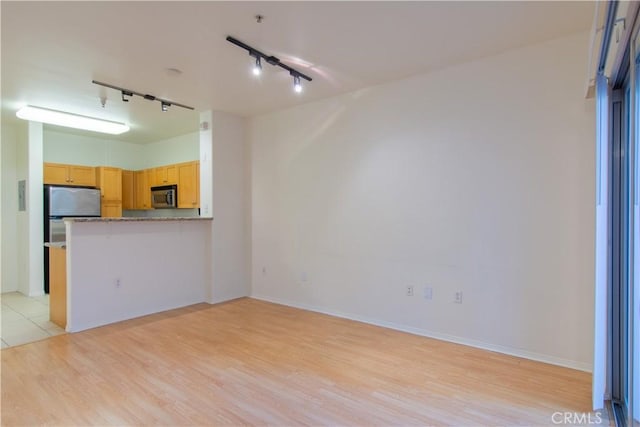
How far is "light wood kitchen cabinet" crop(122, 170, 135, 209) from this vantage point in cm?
678

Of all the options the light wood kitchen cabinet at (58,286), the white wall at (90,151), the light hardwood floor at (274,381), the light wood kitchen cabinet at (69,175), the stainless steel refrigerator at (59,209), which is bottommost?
the light hardwood floor at (274,381)

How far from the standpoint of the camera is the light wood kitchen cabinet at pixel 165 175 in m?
6.04

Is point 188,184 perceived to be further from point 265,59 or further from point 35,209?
point 265,59

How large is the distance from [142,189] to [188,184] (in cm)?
156

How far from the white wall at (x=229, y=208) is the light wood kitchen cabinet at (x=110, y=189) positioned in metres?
2.78

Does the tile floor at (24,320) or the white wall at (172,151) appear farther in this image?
the white wall at (172,151)

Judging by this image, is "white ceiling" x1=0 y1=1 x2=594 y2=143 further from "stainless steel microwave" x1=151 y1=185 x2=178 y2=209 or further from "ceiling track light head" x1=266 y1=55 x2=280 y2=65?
"stainless steel microwave" x1=151 y1=185 x2=178 y2=209

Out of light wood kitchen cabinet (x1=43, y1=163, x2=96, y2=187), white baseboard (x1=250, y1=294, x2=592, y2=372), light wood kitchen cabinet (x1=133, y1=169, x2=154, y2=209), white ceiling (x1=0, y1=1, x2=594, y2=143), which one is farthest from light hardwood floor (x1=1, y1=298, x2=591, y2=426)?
light wood kitchen cabinet (x1=133, y1=169, x2=154, y2=209)

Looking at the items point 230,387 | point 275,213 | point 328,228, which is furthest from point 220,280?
point 230,387

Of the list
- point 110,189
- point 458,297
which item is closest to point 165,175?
point 110,189

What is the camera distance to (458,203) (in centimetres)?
332

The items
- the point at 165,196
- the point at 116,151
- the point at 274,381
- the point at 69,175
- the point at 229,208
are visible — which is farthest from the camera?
the point at 116,151

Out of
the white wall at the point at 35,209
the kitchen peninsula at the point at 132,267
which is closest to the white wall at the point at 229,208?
the kitchen peninsula at the point at 132,267

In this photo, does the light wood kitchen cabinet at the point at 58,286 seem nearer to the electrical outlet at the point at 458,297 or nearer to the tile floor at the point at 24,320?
the tile floor at the point at 24,320
